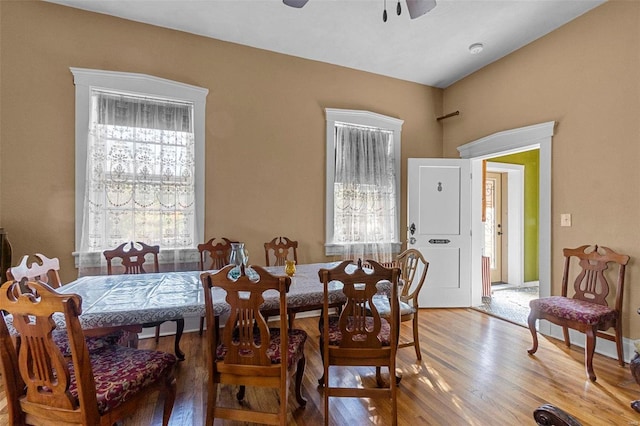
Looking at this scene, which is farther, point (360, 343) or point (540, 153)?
point (540, 153)

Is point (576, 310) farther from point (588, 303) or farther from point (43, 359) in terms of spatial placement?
point (43, 359)

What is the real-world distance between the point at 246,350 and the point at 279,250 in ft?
6.03

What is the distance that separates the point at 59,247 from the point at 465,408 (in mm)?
3656

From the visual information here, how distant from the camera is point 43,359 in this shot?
4.10ft

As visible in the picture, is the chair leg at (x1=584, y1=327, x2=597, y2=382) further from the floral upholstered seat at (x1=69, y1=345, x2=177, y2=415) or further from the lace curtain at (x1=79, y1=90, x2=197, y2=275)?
the lace curtain at (x1=79, y1=90, x2=197, y2=275)

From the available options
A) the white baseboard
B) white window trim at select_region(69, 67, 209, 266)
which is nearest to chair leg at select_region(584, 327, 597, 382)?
the white baseboard

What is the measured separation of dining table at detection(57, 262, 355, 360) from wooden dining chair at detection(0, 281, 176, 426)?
0.86 ft

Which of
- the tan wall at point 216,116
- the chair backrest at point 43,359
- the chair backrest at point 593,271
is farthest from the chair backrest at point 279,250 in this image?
the chair backrest at point 593,271

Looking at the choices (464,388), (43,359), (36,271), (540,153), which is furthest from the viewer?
(540,153)

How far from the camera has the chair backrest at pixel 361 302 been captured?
5.57 ft

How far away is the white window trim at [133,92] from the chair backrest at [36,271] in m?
0.98

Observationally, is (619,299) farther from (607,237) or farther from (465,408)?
(465,408)

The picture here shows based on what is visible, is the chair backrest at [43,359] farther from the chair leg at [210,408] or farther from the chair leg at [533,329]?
the chair leg at [533,329]

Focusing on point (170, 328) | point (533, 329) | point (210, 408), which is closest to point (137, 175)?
point (170, 328)
